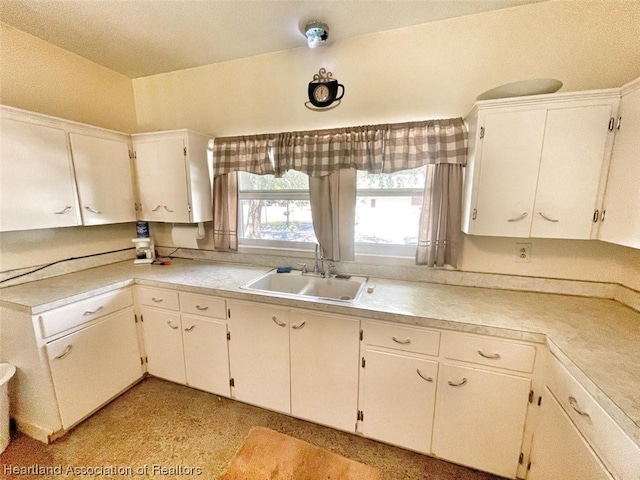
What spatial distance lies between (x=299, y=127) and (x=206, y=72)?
0.99 metres

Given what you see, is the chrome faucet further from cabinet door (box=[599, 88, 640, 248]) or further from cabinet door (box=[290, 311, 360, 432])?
cabinet door (box=[599, 88, 640, 248])

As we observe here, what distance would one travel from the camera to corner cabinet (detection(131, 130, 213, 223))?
208cm

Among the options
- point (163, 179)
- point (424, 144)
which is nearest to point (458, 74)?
point (424, 144)

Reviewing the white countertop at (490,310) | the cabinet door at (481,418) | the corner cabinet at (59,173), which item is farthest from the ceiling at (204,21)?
the cabinet door at (481,418)

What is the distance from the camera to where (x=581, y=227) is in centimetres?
133

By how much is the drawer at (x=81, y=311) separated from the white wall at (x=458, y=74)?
152 centimetres

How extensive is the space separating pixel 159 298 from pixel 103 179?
1039 millimetres

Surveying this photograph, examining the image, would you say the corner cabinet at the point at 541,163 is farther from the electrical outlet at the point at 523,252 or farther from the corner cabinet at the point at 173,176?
the corner cabinet at the point at 173,176

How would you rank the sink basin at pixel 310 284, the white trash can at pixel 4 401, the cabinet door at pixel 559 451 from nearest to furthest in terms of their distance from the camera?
1. the cabinet door at pixel 559 451
2. the white trash can at pixel 4 401
3. the sink basin at pixel 310 284

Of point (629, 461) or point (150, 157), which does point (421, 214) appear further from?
point (150, 157)

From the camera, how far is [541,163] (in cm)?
135

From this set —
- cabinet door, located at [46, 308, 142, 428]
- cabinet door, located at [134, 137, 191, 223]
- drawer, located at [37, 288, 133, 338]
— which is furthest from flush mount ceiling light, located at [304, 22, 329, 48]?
cabinet door, located at [46, 308, 142, 428]

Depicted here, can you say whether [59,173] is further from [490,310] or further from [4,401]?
[490,310]

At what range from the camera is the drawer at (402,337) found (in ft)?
4.39
